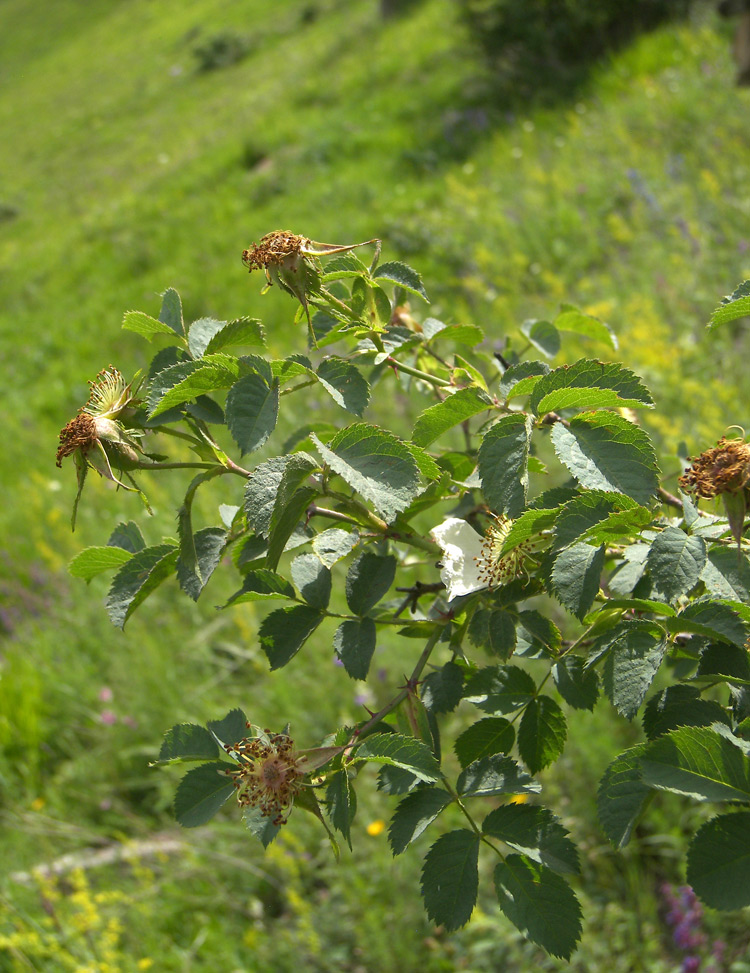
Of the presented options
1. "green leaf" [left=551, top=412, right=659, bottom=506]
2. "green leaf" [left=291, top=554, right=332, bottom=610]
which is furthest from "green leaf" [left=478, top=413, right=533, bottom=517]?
"green leaf" [left=291, top=554, right=332, bottom=610]

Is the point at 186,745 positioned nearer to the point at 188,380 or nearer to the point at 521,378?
the point at 188,380

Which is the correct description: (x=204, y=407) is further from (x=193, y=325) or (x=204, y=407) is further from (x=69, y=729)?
(x=69, y=729)

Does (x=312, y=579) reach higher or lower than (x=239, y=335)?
lower

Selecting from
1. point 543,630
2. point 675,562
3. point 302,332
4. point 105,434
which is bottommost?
point 302,332

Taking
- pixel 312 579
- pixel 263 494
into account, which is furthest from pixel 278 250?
pixel 312 579

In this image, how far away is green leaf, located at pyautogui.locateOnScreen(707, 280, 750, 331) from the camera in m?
0.62

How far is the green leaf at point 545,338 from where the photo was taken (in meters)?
1.00

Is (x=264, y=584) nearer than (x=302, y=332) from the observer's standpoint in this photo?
Yes

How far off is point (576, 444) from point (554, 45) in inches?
260

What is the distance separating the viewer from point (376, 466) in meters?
Answer: 0.63

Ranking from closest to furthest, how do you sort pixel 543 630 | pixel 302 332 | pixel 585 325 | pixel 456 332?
pixel 543 630, pixel 456 332, pixel 585 325, pixel 302 332

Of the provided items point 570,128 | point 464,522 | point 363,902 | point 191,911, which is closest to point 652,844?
point 363,902

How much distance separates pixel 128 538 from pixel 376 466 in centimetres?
36

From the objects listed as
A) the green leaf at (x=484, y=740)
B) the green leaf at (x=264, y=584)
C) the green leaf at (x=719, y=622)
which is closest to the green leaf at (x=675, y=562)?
the green leaf at (x=719, y=622)
